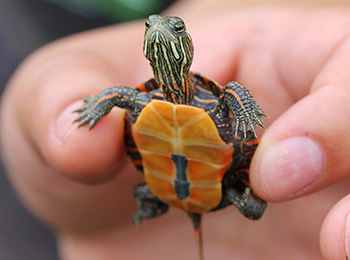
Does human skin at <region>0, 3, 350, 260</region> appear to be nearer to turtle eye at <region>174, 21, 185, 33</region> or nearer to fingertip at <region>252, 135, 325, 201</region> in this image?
fingertip at <region>252, 135, 325, 201</region>

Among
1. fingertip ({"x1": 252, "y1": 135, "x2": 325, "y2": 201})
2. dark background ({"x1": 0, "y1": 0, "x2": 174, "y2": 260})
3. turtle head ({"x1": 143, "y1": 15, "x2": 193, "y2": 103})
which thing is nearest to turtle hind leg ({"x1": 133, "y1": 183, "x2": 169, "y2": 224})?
turtle head ({"x1": 143, "y1": 15, "x2": 193, "y2": 103})

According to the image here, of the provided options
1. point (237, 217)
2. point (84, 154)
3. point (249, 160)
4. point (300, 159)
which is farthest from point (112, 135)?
point (237, 217)

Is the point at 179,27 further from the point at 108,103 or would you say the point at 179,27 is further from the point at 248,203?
the point at 248,203

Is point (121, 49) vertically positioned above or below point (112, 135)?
above

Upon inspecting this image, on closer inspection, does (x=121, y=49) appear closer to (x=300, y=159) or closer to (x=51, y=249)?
(x=300, y=159)

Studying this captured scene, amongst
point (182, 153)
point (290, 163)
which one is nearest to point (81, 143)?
point (182, 153)

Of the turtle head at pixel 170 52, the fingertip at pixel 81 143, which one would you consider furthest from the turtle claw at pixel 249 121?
the fingertip at pixel 81 143

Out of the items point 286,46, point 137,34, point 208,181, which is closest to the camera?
point 208,181

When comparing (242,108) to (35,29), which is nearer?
(242,108)
